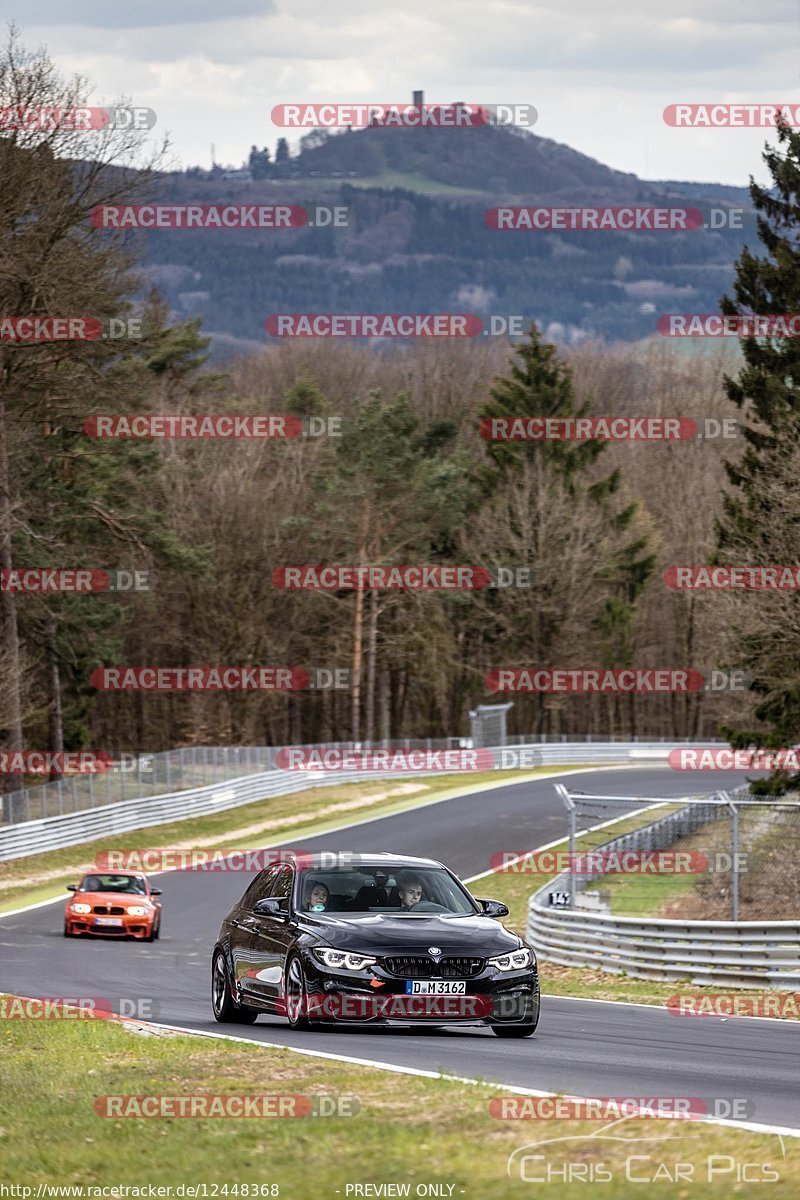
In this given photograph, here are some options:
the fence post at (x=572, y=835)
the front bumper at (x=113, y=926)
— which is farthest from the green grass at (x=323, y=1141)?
the front bumper at (x=113, y=926)

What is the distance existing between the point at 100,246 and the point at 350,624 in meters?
34.4

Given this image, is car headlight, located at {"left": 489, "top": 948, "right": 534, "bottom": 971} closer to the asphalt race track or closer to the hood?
the hood

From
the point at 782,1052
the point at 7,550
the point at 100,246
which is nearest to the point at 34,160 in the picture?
the point at 100,246

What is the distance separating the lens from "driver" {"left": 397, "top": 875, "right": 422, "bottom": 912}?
542 inches

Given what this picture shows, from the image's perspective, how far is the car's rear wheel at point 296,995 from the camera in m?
13.1

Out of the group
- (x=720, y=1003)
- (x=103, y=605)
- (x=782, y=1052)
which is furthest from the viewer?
(x=103, y=605)

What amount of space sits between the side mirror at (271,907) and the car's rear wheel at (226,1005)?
810 mm

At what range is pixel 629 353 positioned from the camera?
128 meters

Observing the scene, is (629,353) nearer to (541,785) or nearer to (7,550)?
(541,785)

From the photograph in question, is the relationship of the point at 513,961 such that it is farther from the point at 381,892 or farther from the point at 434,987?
the point at 381,892

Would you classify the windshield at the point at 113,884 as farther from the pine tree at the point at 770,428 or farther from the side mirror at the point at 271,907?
the side mirror at the point at 271,907

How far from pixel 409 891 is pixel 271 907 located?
3.60ft

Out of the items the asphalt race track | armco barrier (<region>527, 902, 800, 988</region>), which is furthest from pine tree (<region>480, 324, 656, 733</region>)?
armco barrier (<region>527, 902, 800, 988</region>)

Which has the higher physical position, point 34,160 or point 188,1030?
point 34,160
